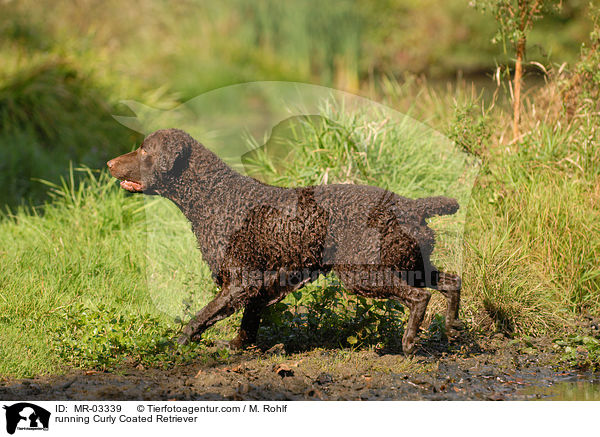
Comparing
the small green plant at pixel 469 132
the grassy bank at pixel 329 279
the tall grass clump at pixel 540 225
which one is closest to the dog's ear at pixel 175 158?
the grassy bank at pixel 329 279

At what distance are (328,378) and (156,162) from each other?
177cm

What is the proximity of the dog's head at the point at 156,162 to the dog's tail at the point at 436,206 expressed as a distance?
1.57 meters

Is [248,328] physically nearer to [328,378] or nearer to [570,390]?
[328,378]

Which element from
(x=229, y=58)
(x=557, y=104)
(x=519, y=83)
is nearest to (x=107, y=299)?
(x=519, y=83)

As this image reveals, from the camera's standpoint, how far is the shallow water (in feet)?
13.8

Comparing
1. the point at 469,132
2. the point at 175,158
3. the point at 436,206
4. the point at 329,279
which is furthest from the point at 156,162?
the point at 469,132

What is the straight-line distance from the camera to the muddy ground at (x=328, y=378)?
13.1ft

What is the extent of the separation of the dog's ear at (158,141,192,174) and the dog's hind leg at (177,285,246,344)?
0.84 metres

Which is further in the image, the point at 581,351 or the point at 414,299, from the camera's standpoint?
the point at 581,351

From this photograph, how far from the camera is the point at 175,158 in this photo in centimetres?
441

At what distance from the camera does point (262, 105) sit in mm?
12953

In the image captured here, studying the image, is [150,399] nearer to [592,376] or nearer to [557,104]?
[592,376]

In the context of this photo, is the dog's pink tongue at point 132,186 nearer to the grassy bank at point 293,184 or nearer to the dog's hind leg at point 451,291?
the grassy bank at point 293,184

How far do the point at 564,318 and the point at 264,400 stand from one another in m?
2.80
